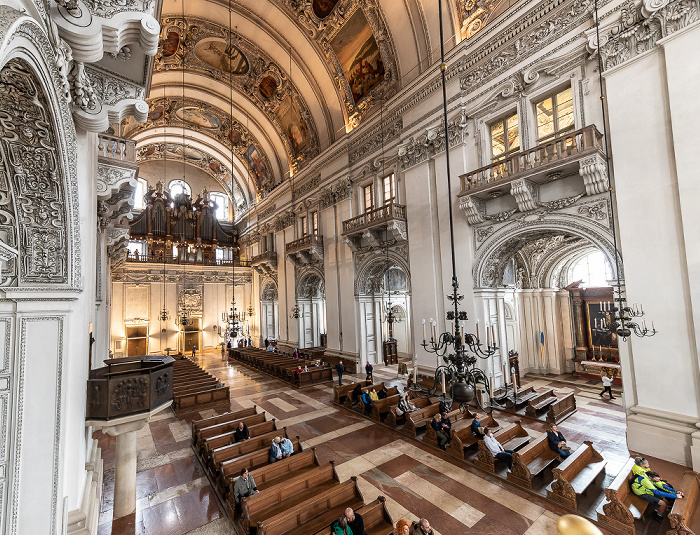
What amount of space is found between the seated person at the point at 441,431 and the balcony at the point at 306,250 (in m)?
11.6

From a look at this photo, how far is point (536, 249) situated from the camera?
574 inches

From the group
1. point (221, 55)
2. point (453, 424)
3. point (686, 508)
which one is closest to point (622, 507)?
point (686, 508)

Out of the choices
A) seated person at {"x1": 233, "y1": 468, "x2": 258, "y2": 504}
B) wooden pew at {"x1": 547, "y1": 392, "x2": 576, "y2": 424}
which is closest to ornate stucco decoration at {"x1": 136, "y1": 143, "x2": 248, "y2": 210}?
seated person at {"x1": 233, "y1": 468, "x2": 258, "y2": 504}

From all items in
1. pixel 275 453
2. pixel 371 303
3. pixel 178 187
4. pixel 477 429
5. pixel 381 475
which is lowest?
pixel 381 475

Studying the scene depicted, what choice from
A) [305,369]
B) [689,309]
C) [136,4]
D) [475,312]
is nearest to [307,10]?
[136,4]

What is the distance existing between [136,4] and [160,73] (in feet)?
57.7

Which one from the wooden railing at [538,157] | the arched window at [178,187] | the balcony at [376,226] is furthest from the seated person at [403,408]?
the arched window at [178,187]

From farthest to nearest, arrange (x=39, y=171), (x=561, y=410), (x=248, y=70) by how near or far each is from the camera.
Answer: (x=248, y=70) < (x=561, y=410) < (x=39, y=171)

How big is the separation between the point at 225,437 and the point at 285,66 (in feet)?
57.5

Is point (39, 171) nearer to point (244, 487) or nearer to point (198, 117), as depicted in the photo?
point (244, 487)

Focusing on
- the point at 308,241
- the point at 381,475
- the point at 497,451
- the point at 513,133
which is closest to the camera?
the point at 381,475

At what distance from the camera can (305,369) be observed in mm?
14109

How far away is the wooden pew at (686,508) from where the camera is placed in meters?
4.40

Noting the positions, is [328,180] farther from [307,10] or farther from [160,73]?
[160,73]
